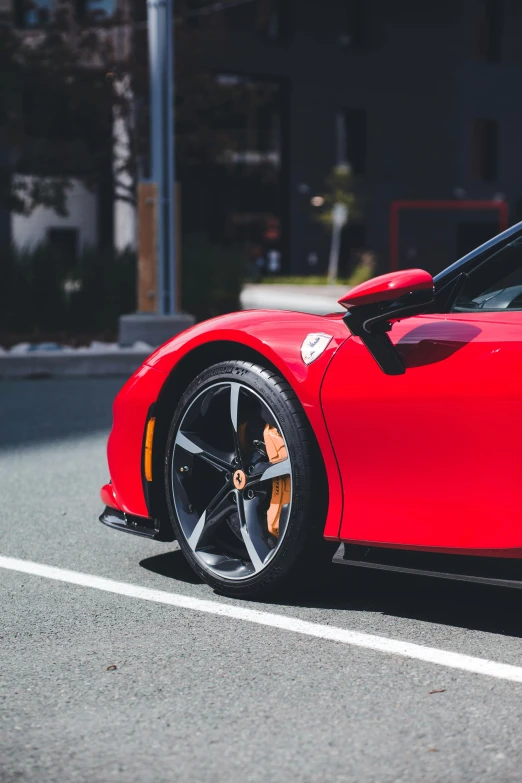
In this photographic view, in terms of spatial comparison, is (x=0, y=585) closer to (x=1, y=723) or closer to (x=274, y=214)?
(x=1, y=723)

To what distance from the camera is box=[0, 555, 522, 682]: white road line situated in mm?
3725

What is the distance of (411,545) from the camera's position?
13.0 feet

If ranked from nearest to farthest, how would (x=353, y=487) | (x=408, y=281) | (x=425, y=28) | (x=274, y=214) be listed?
(x=408, y=281) → (x=353, y=487) → (x=425, y=28) → (x=274, y=214)

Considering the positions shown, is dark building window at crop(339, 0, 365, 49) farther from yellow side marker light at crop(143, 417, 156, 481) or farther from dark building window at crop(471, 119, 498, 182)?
yellow side marker light at crop(143, 417, 156, 481)

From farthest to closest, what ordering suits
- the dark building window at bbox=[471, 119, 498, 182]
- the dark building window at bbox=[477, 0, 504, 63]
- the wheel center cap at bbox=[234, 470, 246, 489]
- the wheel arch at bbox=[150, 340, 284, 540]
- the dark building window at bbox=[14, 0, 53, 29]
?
the dark building window at bbox=[471, 119, 498, 182] → the dark building window at bbox=[477, 0, 504, 63] → the dark building window at bbox=[14, 0, 53, 29] → the wheel arch at bbox=[150, 340, 284, 540] → the wheel center cap at bbox=[234, 470, 246, 489]

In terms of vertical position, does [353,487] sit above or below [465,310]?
below

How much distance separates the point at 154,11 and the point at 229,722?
38.2 feet

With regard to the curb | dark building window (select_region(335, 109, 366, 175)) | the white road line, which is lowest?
the curb

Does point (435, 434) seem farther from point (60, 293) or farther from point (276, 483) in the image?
point (60, 293)

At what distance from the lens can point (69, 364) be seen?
1329 centimetres

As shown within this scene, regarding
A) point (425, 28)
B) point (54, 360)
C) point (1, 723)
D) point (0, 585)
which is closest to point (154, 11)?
point (54, 360)

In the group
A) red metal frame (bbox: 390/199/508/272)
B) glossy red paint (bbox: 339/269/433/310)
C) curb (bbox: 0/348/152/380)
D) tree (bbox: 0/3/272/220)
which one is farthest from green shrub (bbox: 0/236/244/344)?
red metal frame (bbox: 390/199/508/272)

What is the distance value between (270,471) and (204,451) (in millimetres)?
327

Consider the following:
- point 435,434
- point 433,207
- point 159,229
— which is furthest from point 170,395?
point 433,207
